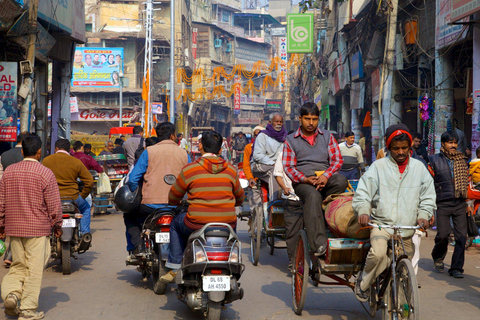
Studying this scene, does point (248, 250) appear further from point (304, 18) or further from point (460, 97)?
point (304, 18)

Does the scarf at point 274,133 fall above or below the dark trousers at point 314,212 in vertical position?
above

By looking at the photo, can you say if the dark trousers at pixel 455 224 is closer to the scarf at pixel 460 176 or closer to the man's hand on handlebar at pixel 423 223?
the scarf at pixel 460 176

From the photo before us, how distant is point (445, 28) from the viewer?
1452cm

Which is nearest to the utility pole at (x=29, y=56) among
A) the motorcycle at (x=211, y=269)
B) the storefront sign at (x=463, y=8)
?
the motorcycle at (x=211, y=269)

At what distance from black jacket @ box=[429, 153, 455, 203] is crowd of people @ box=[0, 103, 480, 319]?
1 cm

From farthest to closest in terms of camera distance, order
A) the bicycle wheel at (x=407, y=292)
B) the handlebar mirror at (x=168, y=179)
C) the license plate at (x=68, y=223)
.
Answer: the license plate at (x=68, y=223) < the handlebar mirror at (x=168, y=179) < the bicycle wheel at (x=407, y=292)

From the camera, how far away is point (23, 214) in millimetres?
5344

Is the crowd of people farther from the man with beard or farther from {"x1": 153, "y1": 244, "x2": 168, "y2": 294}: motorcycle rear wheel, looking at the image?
the man with beard

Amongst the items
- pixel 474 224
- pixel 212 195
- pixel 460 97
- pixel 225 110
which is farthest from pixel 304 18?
pixel 225 110

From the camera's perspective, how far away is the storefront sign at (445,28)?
44.5ft

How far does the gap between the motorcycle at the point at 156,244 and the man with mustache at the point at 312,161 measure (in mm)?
1380

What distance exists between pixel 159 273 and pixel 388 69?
40.1 feet

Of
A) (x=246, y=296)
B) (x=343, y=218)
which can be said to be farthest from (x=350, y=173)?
(x=343, y=218)

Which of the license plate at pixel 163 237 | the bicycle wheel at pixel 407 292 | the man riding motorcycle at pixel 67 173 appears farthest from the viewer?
the man riding motorcycle at pixel 67 173
